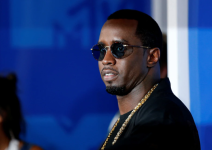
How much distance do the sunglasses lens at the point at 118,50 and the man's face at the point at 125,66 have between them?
0.09 feet

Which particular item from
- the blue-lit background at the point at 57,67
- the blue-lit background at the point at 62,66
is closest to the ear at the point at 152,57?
the blue-lit background at the point at 62,66

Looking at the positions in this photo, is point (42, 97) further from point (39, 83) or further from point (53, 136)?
point (53, 136)

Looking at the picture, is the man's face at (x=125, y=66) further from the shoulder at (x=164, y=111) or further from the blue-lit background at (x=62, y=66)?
the blue-lit background at (x=62, y=66)

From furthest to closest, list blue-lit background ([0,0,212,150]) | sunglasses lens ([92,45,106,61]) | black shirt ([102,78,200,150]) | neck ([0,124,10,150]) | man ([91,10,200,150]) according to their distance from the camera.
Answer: blue-lit background ([0,0,212,150]) < neck ([0,124,10,150]) < sunglasses lens ([92,45,106,61]) < man ([91,10,200,150]) < black shirt ([102,78,200,150])

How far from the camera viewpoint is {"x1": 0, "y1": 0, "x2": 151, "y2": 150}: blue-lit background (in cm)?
304

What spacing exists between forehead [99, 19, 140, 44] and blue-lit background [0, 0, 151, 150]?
1191 millimetres

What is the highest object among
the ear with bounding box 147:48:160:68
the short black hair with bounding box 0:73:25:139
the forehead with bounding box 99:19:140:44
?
the forehead with bounding box 99:19:140:44

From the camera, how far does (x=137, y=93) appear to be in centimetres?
190

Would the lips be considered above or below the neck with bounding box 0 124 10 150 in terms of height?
above

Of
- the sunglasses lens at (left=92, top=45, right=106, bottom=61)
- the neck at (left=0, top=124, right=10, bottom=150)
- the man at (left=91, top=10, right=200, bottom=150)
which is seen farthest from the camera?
the neck at (left=0, top=124, right=10, bottom=150)

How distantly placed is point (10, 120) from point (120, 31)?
1.11 metres

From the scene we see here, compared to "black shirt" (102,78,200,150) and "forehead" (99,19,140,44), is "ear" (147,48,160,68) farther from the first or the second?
"black shirt" (102,78,200,150)

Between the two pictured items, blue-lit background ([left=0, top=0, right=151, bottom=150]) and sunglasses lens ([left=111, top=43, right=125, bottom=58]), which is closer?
sunglasses lens ([left=111, top=43, right=125, bottom=58])

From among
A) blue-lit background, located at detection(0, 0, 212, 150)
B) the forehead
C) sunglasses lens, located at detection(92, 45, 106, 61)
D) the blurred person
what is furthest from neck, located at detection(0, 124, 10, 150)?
the forehead
